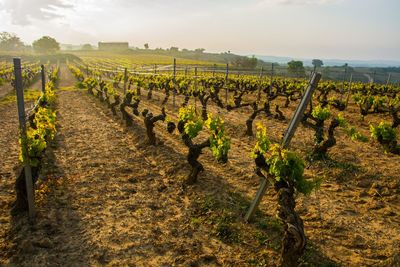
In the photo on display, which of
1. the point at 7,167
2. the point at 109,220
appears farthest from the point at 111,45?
the point at 109,220

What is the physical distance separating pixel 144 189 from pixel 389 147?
7.64m

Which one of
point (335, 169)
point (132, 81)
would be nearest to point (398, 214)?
point (335, 169)

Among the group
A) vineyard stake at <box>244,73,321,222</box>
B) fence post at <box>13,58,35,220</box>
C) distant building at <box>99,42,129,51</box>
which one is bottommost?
fence post at <box>13,58,35,220</box>

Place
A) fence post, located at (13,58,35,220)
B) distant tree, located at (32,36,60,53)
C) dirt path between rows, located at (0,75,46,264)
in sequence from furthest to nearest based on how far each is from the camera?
distant tree, located at (32,36,60,53)
dirt path between rows, located at (0,75,46,264)
fence post, located at (13,58,35,220)

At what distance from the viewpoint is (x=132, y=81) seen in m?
26.5

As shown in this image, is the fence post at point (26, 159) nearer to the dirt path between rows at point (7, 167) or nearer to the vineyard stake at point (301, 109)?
the dirt path between rows at point (7, 167)

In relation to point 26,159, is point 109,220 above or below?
below

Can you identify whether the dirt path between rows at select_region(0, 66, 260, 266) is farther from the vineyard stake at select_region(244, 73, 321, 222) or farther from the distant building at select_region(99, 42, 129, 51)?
the distant building at select_region(99, 42, 129, 51)

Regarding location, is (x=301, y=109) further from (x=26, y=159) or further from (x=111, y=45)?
(x=111, y=45)

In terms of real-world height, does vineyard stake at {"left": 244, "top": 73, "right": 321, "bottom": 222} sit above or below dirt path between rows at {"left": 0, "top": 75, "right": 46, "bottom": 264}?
above

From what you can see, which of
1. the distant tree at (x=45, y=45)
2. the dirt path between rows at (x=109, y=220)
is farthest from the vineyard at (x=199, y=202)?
the distant tree at (x=45, y=45)

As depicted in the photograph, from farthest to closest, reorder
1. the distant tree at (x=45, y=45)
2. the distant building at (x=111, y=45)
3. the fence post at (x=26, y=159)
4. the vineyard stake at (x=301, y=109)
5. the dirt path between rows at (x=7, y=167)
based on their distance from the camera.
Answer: the distant building at (x=111, y=45) → the distant tree at (x=45, y=45) → the dirt path between rows at (x=7, y=167) → the fence post at (x=26, y=159) → the vineyard stake at (x=301, y=109)

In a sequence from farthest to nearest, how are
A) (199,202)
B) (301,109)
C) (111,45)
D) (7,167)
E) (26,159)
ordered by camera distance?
(111,45)
(7,167)
(199,202)
(26,159)
(301,109)

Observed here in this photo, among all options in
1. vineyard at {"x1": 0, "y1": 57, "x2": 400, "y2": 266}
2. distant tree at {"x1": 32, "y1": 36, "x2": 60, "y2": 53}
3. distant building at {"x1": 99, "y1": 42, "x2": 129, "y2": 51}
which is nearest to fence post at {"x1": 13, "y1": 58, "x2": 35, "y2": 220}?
vineyard at {"x1": 0, "y1": 57, "x2": 400, "y2": 266}
